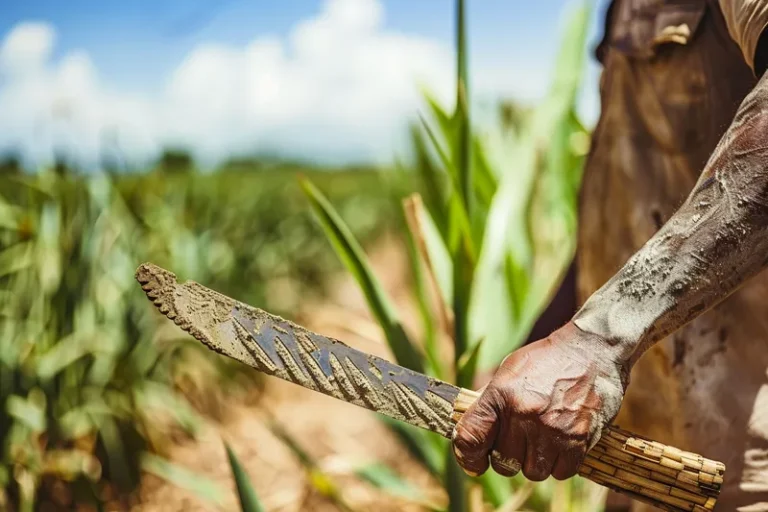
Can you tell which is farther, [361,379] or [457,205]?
[457,205]

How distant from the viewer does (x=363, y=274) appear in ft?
3.97

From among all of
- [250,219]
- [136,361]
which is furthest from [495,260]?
[250,219]

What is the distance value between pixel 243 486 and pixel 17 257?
125cm

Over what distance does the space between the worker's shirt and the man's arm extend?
0.47 ft

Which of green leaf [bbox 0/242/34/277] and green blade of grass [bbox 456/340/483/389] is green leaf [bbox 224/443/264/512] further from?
green leaf [bbox 0/242/34/277]

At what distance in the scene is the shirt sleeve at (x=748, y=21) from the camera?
0.68 m

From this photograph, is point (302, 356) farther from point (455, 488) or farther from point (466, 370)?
point (455, 488)

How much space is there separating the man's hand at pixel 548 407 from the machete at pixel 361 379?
4 centimetres

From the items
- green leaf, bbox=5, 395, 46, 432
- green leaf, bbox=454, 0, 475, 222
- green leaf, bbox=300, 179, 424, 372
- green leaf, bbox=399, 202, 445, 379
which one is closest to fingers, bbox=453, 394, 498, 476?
green leaf, bbox=300, 179, 424, 372

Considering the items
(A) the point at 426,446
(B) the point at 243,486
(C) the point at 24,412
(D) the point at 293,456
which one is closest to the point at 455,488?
(A) the point at 426,446

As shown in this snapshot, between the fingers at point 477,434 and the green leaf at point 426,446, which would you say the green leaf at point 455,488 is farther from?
the fingers at point 477,434

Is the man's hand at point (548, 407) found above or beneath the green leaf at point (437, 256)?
above

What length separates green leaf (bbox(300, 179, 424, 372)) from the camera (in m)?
1.14

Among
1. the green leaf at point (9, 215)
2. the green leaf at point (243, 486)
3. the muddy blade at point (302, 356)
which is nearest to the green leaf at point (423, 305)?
the green leaf at point (243, 486)
